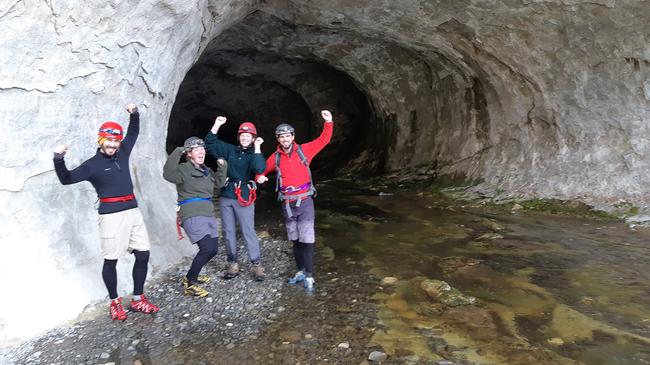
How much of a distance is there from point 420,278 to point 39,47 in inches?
177

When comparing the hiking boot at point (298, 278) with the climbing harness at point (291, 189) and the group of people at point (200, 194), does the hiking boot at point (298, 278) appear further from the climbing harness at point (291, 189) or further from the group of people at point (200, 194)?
the climbing harness at point (291, 189)

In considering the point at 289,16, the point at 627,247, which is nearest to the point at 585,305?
the point at 627,247

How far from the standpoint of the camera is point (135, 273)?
432 centimetres

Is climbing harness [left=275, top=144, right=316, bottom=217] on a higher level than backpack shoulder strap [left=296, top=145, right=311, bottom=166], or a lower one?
lower

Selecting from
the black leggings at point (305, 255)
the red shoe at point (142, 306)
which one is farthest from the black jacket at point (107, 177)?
the black leggings at point (305, 255)

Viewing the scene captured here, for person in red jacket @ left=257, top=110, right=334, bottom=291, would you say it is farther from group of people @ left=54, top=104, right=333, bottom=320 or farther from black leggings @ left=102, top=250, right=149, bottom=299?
black leggings @ left=102, top=250, right=149, bottom=299

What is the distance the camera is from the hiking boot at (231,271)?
5371mm

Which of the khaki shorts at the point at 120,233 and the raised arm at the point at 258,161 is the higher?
the raised arm at the point at 258,161

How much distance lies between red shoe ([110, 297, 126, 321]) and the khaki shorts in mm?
438

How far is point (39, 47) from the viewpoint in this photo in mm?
4469

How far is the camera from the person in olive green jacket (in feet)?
15.3

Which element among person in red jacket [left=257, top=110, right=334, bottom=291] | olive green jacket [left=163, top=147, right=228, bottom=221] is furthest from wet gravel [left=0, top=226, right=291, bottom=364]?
olive green jacket [left=163, top=147, right=228, bottom=221]

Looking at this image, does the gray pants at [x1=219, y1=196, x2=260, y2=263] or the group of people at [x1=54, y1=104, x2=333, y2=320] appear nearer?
the group of people at [x1=54, y1=104, x2=333, y2=320]

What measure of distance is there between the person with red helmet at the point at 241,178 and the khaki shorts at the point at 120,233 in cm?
114
